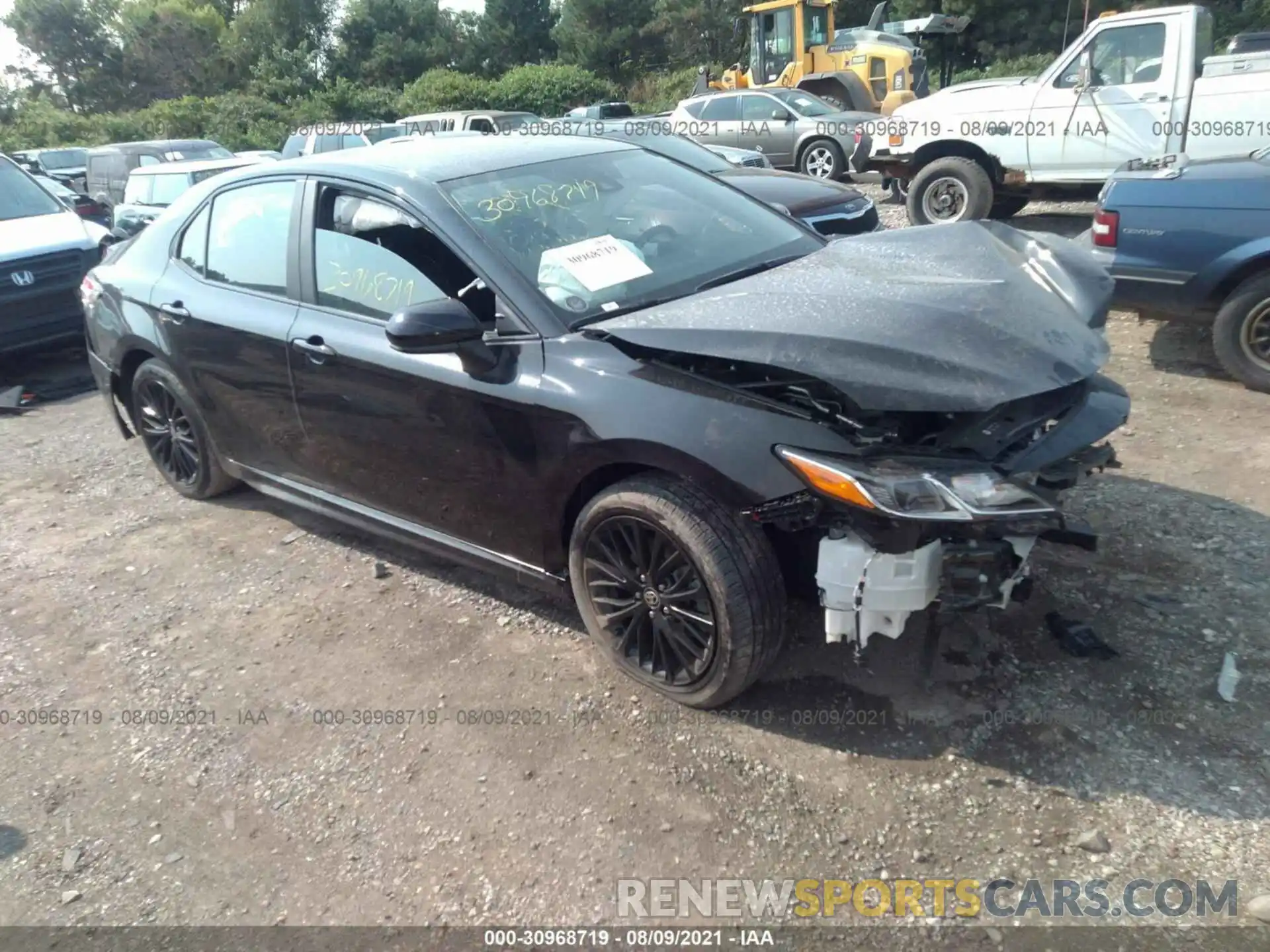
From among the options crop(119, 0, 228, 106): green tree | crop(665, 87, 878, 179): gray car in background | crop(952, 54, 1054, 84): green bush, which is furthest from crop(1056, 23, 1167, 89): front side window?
crop(119, 0, 228, 106): green tree

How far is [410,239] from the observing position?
3.43 meters

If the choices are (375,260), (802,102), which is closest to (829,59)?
(802,102)

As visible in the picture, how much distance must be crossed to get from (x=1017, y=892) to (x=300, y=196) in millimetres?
3464

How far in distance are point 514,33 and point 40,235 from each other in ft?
143

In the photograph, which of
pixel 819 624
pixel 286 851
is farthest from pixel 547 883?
pixel 819 624

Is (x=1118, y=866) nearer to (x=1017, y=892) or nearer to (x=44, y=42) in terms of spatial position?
(x=1017, y=892)

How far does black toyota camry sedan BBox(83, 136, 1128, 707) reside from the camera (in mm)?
2668

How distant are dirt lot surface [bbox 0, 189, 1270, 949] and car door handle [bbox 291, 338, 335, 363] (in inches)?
40.1

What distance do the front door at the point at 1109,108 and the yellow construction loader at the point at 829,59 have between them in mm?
10007

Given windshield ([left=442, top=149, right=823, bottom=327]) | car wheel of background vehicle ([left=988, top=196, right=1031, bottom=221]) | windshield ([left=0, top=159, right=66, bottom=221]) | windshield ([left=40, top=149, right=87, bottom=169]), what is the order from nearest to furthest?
1. windshield ([left=442, top=149, right=823, bottom=327])
2. windshield ([left=0, top=159, right=66, bottom=221])
3. car wheel of background vehicle ([left=988, top=196, right=1031, bottom=221])
4. windshield ([left=40, top=149, right=87, bottom=169])

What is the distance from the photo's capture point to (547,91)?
37.1 metres

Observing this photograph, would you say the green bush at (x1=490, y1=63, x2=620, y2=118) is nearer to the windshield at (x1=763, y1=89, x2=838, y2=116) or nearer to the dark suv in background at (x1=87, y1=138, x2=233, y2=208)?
the windshield at (x1=763, y1=89, x2=838, y2=116)

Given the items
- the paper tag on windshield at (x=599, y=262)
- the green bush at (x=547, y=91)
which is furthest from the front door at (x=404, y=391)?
the green bush at (x=547, y=91)

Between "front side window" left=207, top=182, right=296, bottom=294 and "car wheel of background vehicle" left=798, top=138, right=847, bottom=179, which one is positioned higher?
"front side window" left=207, top=182, right=296, bottom=294
